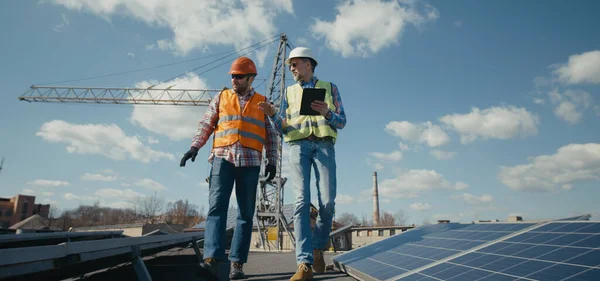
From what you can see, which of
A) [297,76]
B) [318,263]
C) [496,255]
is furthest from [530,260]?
[297,76]

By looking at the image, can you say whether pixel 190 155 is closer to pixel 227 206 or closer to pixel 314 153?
pixel 227 206

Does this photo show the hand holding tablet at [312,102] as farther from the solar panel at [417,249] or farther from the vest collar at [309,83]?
the solar panel at [417,249]

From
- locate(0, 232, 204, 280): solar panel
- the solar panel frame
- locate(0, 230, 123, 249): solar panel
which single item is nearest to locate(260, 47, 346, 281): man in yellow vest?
the solar panel frame

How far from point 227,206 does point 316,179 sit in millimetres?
878

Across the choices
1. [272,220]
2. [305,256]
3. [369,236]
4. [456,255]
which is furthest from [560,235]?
[369,236]

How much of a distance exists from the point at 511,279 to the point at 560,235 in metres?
0.90

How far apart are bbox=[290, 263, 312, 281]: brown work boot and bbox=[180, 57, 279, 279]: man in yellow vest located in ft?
1.61

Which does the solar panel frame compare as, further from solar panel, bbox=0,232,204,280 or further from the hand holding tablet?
solar panel, bbox=0,232,204,280

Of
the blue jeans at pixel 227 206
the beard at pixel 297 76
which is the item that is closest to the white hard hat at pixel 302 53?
the beard at pixel 297 76

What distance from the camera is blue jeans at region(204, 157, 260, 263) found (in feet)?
9.05

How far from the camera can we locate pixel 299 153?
3227 mm

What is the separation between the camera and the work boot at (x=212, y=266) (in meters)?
2.49

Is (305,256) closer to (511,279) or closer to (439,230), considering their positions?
(511,279)

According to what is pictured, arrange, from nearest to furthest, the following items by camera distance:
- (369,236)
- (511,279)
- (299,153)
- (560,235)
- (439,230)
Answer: (511,279) < (560,235) < (299,153) < (439,230) < (369,236)
